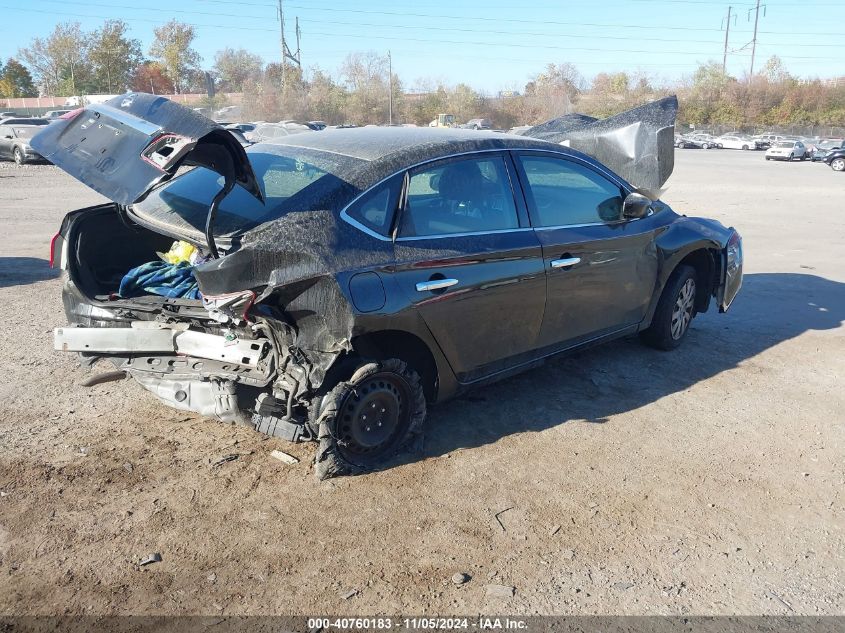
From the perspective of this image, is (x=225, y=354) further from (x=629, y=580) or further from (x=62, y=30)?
(x=62, y=30)

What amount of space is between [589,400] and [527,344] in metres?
0.78

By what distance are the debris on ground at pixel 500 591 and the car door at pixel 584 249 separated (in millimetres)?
1938

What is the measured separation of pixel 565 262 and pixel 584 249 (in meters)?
0.25

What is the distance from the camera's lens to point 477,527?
3469mm

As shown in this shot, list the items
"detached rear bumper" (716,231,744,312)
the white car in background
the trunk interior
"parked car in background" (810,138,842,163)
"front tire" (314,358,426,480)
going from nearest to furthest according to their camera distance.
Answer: "front tire" (314,358,426,480) → the trunk interior → "detached rear bumper" (716,231,744,312) → "parked car in background" (810,138,842,163) → the white car in background

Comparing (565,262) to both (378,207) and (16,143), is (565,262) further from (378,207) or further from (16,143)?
(16,143)

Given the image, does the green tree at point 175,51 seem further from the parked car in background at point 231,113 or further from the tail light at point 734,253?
the tail light at point 734,253

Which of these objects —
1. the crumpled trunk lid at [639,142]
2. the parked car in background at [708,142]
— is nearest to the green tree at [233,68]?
the parked car in background at [708,142]

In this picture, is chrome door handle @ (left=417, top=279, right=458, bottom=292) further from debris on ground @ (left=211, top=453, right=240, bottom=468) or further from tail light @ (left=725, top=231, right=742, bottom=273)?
tail light @ (left=725, top=231, right=742, bottom=273)

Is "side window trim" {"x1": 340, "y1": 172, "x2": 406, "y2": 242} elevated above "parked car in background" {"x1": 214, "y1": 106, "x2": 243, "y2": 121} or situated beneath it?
situated beneath

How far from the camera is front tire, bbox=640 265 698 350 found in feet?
19.1

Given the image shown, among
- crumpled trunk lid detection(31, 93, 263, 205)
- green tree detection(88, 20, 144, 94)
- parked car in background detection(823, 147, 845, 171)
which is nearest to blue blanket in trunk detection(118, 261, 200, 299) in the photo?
crumpled trunk lid detection(31, 93, 263, 205)

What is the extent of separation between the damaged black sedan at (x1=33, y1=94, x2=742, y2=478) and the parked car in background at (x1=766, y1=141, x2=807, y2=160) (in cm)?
4310

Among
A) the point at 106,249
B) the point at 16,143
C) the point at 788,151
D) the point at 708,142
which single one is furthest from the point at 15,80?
the point at 106,249
